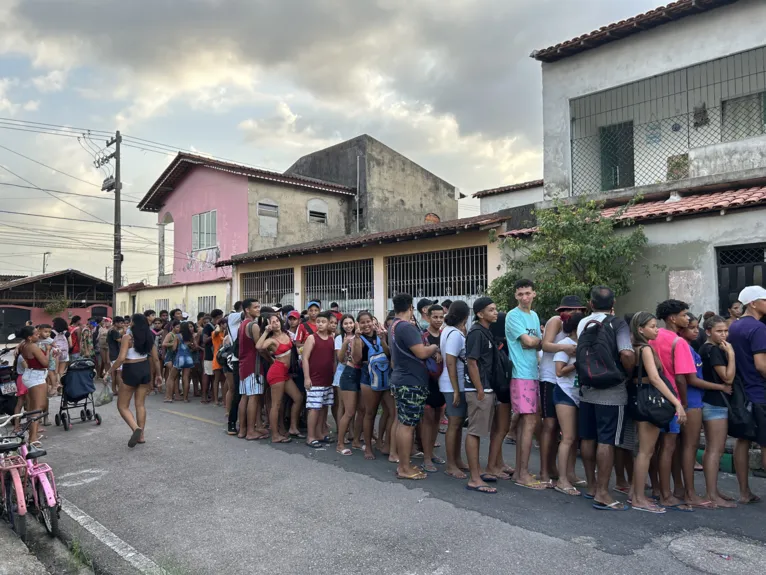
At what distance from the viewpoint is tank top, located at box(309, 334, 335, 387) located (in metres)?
7.04

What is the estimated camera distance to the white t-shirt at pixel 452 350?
17.8ft

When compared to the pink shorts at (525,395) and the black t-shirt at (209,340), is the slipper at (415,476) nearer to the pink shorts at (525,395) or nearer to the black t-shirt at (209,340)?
the pink shorts at (525,395)

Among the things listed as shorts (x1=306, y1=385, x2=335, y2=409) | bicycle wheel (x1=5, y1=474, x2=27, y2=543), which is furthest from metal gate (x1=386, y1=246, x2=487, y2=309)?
bicycle wheel (x1=5, y1=474, x2=27, y2=543)

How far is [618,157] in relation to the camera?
44.3 feet

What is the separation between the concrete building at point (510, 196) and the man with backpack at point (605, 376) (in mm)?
15126

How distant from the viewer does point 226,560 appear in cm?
382

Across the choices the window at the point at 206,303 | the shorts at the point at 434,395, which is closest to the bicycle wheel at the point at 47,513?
the shorts at the point at 434,395

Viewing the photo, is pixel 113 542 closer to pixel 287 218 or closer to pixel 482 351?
pixel 482 351

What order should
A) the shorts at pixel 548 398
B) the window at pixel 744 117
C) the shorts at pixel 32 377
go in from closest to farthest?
the shorts at pixel 548 398 < the shorts at pixel 32 377 < the window at pixel 744 117

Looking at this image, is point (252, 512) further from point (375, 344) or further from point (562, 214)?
point (562, 214)

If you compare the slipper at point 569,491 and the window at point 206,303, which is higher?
the window at point 206,303

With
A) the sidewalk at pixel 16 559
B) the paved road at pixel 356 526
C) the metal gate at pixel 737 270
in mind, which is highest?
the metal gate at pixel 737 270

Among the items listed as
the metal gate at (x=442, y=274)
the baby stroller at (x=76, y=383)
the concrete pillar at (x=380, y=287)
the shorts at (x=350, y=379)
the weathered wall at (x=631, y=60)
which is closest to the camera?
the shorts at (x=350, y=379)

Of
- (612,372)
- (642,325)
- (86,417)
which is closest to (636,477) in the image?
(612,372)
